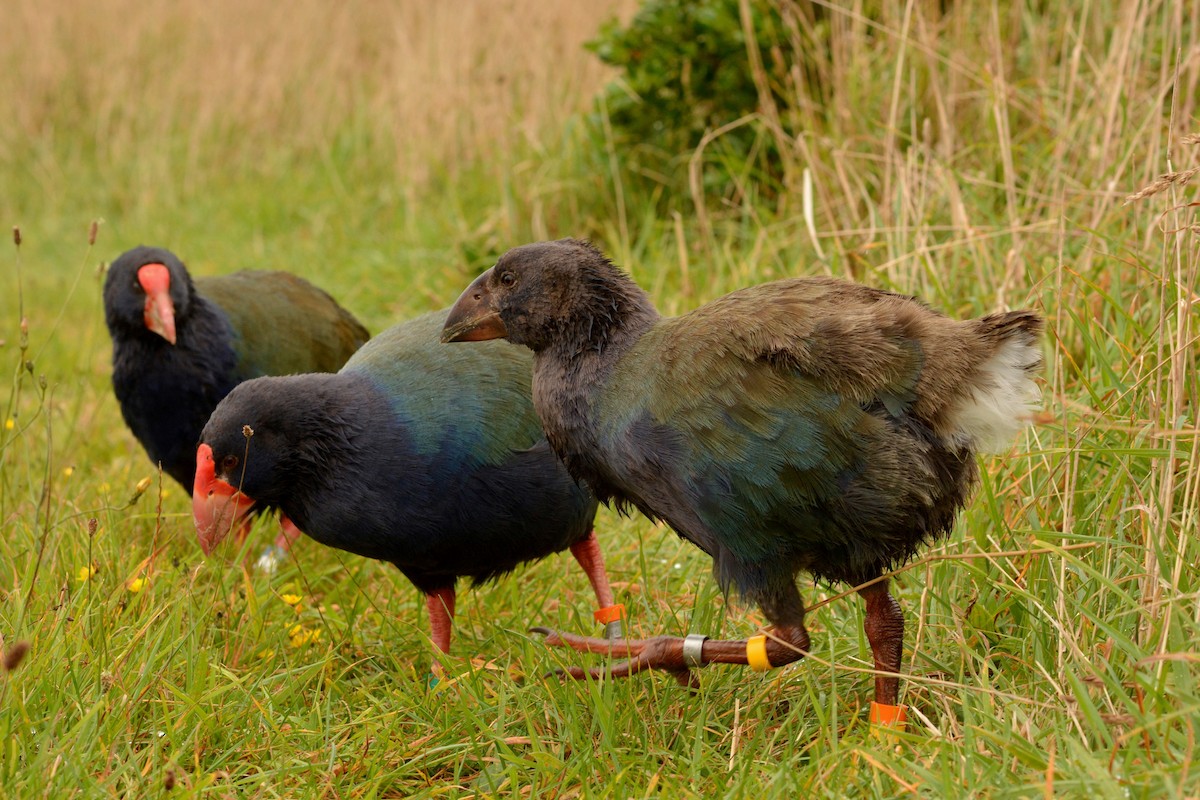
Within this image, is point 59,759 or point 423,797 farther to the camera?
point 423,797

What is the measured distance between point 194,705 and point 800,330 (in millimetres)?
1243

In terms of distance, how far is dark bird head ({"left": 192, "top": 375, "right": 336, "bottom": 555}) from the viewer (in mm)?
2645

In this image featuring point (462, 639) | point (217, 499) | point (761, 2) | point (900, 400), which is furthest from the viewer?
point (761, 2)

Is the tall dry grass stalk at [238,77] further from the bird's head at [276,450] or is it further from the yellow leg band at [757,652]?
the yellow leg band at [757,652]

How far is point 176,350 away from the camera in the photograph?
11.7 feet

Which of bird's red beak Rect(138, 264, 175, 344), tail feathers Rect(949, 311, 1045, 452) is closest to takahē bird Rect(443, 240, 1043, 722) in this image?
tail feathers Rect(949, 311, 1045, 452)

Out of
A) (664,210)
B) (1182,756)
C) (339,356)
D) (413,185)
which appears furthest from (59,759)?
(413,185)

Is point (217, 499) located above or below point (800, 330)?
below

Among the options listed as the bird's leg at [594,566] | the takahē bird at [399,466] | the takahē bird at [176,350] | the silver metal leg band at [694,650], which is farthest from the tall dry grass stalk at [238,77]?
the silver metal leg band at [694,650]

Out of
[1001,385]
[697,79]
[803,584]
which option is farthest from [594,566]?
[697,79]

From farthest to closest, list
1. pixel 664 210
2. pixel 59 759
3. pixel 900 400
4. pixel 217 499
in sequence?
pixel 664 210 → pixel 217 499 → pixel 900 400 → pixel 59 759

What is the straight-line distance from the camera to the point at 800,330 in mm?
2230

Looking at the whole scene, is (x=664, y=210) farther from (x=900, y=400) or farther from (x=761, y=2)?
(x=900, y=400)

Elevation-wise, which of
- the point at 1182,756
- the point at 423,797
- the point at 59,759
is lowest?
the point at 423,797
